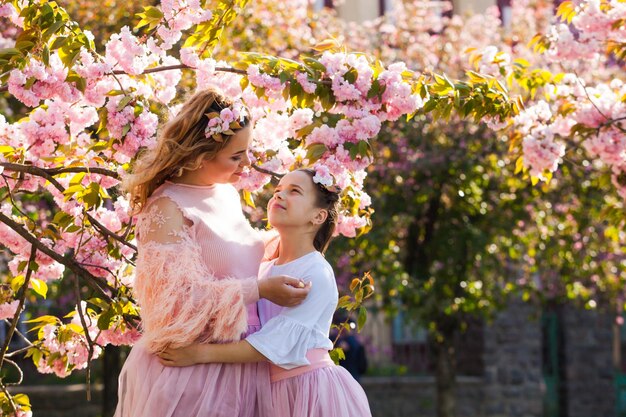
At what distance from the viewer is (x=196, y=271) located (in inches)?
149

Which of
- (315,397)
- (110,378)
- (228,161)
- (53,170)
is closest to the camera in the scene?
(315,397)

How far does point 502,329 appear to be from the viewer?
614 inches

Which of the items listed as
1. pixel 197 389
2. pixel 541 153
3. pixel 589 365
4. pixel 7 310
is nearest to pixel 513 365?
pixel 589 365

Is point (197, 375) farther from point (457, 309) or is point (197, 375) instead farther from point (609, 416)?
point (609, 416)

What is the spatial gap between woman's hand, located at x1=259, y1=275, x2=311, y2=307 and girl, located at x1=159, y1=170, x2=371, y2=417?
0.07 metres

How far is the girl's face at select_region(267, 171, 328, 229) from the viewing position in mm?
4047

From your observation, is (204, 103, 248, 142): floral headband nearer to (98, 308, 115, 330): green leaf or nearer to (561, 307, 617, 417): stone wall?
(98, 308, 115, 330): green leaf

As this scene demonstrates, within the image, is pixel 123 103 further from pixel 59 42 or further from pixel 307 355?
pixel 307 355

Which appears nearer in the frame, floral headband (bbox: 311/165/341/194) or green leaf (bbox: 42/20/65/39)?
floral headband (bbox: 311/165/341/194)

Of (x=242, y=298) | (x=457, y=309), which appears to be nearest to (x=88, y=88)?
(x=242, y=298)

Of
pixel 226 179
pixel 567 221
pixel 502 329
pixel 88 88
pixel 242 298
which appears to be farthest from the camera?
pixel 502 329

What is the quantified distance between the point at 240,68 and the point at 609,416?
12.6 metres

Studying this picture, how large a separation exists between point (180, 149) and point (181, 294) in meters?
0.50

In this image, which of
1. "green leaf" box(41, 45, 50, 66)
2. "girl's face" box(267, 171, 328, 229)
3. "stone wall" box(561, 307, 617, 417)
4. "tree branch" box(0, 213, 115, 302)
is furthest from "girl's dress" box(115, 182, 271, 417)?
"stone wall" box(561, 307, 617, 417)
